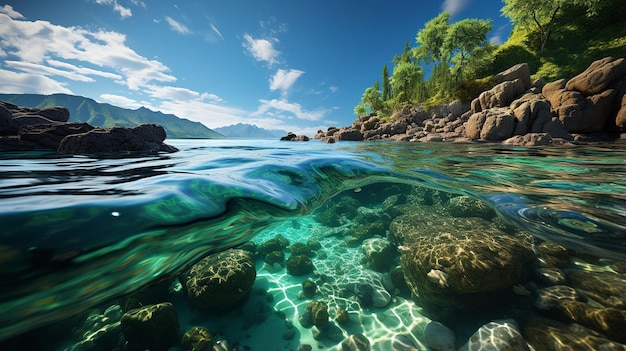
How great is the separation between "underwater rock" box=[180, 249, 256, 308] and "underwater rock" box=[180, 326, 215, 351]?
3.16 feet

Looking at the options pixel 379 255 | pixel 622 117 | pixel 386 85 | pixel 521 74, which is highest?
pixel 386 85

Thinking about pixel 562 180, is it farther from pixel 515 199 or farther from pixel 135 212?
pixel 135 212

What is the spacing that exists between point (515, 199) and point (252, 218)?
546cm

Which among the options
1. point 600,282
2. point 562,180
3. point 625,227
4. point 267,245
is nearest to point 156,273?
point 267,245

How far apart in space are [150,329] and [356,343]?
4.23 metres

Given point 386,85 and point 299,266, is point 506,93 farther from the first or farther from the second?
point 386,85

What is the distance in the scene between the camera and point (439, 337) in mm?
4219

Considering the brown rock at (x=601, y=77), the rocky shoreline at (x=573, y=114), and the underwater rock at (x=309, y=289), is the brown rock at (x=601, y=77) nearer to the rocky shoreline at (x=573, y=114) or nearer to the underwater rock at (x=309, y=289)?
the rocky shoreline at (x=573, y=114)

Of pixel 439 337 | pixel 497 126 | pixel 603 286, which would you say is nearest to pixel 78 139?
pixel 439 337

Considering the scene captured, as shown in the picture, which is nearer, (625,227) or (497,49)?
(625,227)

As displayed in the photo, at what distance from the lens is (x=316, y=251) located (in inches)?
351

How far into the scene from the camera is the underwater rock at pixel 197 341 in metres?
4.31

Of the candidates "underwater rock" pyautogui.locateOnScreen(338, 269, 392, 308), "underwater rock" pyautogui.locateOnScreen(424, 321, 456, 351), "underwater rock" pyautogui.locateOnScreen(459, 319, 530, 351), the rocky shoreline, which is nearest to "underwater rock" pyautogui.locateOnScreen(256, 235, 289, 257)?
"underwater rock" pyautogui.locateOnScreen(338, 269, 392, 308)

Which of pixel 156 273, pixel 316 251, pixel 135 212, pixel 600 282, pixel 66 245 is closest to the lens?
pixel 66 245
